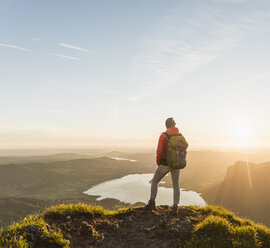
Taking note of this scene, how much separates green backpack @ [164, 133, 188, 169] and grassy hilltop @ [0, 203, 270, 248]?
2.11 meters

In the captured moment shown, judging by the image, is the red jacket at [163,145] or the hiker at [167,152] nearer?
the hiker at [167,152]

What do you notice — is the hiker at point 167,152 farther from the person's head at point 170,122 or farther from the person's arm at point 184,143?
the person's head at point 170,122

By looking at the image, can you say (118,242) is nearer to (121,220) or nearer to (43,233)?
(121,220)

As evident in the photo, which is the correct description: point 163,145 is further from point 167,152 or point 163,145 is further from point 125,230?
point 125,230

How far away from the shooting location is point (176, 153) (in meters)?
8.66

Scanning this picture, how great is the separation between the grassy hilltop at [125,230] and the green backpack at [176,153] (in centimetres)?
211

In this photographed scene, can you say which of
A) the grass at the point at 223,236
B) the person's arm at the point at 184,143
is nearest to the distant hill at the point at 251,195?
the grass at the point at 223,236

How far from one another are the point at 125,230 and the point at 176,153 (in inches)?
135

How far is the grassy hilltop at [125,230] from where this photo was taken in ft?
19.6

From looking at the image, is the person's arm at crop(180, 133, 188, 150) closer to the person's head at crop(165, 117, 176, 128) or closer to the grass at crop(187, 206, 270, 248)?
the person's head at crop(165, 117, 176, 128)

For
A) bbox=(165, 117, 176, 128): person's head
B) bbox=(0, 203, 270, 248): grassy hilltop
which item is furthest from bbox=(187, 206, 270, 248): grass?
bbox=(165, 117, 176, 128): person's head

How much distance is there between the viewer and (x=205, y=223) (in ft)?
24.0

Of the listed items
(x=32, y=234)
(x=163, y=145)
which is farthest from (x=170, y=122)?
(x=32, y=234)

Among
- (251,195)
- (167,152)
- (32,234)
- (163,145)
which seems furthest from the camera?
(251,195)
